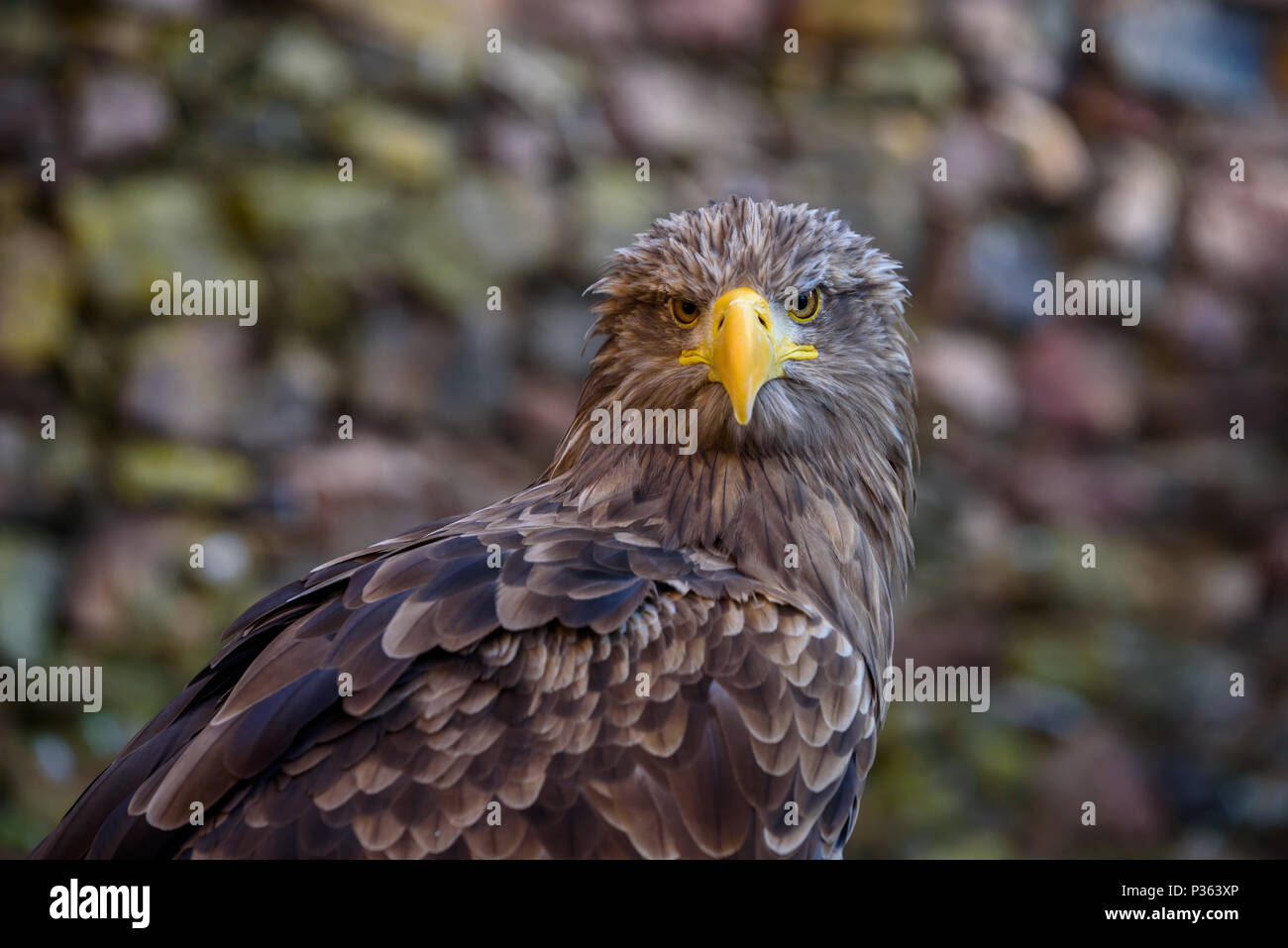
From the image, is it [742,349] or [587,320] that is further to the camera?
[587,320]

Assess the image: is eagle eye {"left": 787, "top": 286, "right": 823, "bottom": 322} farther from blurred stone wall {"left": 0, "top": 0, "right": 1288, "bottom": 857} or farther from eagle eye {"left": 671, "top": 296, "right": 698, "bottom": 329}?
blurred stone wall {"left": 0, "top": 0, "right": 1288, "bottom": 857}

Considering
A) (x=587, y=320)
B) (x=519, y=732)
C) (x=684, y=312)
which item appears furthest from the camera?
(x=587, y=320)

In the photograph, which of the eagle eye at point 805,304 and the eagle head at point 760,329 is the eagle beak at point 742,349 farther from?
the eagle eye at point 805,304

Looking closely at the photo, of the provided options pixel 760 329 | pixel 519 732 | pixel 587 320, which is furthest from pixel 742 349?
pixel 587 320

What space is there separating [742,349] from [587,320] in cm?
566

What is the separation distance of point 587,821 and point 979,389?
22.1 ft

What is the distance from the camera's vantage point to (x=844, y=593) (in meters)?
3.31

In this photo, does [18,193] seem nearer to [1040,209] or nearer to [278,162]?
[278,162]

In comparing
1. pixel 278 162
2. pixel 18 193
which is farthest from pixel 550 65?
pixel 18 193

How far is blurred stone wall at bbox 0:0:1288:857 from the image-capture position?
290 inches

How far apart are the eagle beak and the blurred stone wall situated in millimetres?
4631

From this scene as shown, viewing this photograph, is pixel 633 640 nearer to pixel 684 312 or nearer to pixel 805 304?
pixel 684 312

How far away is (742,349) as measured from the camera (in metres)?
3.11

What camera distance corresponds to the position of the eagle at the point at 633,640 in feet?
8.96
